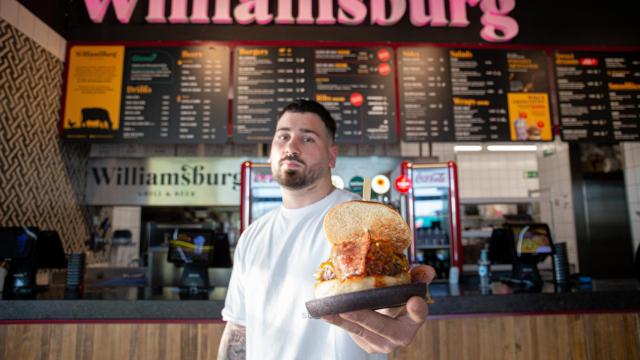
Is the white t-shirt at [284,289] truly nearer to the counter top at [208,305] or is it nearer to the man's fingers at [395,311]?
the man's fingers at [395,311]

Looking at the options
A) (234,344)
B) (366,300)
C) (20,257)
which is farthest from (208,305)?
(366,300)

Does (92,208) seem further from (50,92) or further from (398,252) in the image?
(398,252)

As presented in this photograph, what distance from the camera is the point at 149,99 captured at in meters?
3.59

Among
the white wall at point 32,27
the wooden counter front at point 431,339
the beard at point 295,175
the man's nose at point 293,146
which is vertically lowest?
the wooden counter front at point 431,339

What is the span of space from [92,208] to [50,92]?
4.53 feet

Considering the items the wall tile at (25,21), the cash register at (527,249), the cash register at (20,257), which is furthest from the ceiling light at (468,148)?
the cash register at (20,257)

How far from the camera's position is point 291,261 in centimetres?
119

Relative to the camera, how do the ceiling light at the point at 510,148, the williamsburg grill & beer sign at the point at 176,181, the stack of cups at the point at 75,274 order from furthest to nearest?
1. the ceiling light at the point at 510,148
2. the williamsburg grill & beer sign at the point at 176,181
3. the stack of cups at the point at 75,274

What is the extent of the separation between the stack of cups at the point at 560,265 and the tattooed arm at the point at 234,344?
86.7 inches

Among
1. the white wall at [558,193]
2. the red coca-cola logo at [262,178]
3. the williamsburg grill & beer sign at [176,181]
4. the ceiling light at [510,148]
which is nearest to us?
the red coca-cola logo at [262,178]

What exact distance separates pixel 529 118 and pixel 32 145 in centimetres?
413

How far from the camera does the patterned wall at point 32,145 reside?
9.53ft

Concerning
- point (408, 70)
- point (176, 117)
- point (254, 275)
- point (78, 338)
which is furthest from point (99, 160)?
point (254, 275)

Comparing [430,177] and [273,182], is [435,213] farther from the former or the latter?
[273,182]
